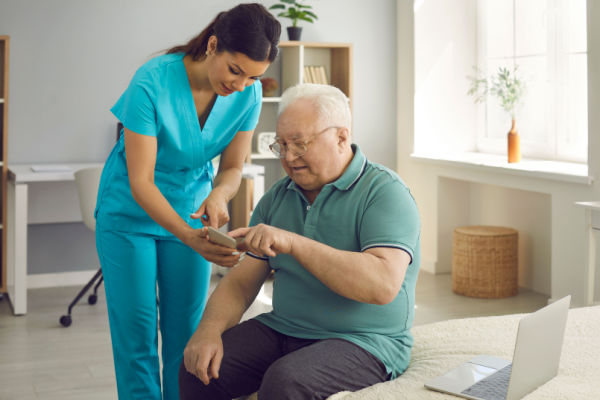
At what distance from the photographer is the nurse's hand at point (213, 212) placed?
1.93m

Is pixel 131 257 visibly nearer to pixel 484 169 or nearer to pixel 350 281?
pixel 350 281

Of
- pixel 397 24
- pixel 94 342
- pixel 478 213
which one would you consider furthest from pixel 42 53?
pixel 478 213

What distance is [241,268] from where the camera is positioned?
1886 millimetres

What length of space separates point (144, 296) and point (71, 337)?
184 cm

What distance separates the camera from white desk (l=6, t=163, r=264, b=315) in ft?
13.0

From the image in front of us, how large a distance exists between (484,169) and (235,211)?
163 cm

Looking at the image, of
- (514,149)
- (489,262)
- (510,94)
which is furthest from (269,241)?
(510,94)

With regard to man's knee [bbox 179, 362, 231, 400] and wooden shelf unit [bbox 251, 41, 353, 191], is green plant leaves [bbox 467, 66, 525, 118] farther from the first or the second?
man's knee [bbox 179, 362, 231, 400]

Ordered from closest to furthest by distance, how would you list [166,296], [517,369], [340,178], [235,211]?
[517,369]
[340,178]
[166,296]
[235,211]

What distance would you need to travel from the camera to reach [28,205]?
4527 millimetres

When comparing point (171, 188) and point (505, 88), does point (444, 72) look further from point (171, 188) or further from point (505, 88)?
point (171, 188)

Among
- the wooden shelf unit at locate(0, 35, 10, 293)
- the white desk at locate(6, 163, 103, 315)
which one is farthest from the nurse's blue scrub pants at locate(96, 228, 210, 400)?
the wooden shelf unit at locate(0, 35, 10, 293)

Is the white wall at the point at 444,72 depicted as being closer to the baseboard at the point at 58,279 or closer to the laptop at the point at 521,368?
the baseboard at the point at 58,279

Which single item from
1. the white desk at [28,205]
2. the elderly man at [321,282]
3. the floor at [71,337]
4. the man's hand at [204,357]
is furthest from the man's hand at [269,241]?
the white desk at [28,205]
